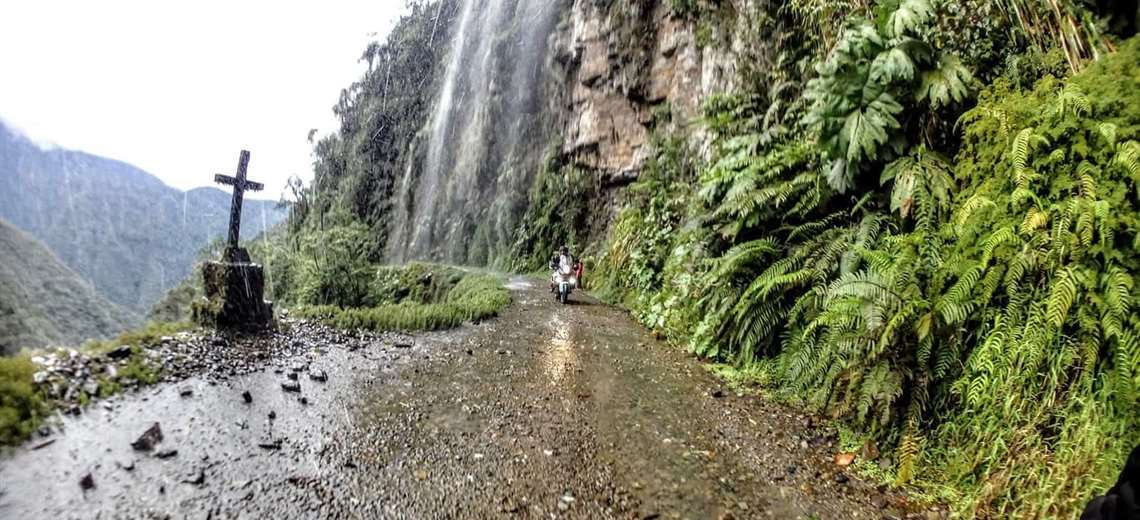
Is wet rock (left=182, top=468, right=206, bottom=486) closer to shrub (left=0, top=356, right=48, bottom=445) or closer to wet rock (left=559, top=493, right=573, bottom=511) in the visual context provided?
shrub (left=0, top=356, right=48, bottom=445)

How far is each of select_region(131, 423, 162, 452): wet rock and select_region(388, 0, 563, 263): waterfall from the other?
682 inches

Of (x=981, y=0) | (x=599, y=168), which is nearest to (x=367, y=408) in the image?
(x=981, y=0)

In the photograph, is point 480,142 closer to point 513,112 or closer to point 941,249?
point 513,112

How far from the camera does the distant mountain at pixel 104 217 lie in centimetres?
4203

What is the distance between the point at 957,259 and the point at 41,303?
12395mm

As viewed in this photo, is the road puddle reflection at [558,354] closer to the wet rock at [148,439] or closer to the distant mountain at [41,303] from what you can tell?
the wet rock at [148,439]

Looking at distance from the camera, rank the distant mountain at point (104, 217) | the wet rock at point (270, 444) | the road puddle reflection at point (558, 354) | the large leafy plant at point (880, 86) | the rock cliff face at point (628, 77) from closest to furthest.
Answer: the wet rock at point (270, 444) → the large leafy plant at point (880, 86) → the road puddle reflection at point (558, 354) → the rock cliff face at point (628, 77) → the distant mountain at point (104, 217)

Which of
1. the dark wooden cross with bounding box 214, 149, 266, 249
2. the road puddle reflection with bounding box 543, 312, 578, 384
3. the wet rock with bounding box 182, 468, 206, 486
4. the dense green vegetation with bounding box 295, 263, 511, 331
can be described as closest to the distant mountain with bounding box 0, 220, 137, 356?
the dark wooden cross with bounding box 214, 149, 266, 249

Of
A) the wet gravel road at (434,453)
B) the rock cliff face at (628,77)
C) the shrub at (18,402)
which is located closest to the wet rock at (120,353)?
the wet gravel road at (434,453)

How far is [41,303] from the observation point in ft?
25.5

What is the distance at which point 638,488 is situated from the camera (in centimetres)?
274

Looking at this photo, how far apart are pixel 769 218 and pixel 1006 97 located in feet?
7.25

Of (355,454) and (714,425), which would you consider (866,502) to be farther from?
(355,454)

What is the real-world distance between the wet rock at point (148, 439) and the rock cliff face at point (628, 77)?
912 cm
